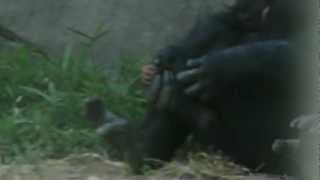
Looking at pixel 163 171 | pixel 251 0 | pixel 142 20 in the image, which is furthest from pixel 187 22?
pixel 163 171

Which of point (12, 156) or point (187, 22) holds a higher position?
point (187, 22)

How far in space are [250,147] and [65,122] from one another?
791 millimetres

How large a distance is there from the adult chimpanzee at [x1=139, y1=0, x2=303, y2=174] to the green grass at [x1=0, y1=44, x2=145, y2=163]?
29 cm

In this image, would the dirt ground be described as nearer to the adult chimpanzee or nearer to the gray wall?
the adult chimpanzee

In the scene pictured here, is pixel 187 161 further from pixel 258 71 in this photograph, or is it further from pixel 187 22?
pixel 187 22

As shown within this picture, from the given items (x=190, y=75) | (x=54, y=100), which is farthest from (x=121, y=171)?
(x=54, y=100)

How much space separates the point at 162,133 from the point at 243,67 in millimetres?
391

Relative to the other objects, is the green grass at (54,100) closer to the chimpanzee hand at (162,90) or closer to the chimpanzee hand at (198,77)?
the chimpanzee hand at (162,90)

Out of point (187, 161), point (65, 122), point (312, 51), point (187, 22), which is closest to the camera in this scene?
point (312, 51)

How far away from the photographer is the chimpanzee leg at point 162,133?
3.57m

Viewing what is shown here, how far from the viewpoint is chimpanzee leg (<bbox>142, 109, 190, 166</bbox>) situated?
11.7 feet

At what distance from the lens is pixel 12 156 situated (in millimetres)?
3598

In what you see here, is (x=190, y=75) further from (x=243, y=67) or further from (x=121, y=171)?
(x=121, y=171)

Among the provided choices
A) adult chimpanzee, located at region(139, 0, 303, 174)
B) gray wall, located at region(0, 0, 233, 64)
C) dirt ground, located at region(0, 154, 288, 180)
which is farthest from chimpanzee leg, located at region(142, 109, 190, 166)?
gray wall, located at region(0, 0, 233, 64)
